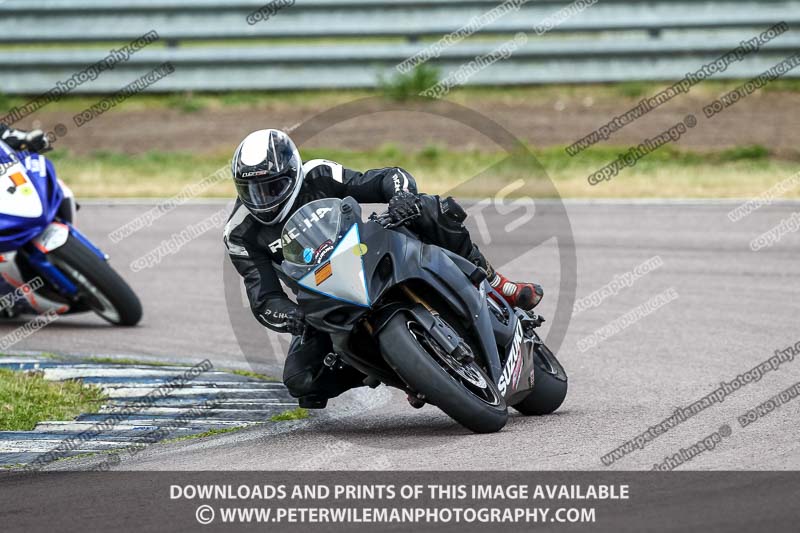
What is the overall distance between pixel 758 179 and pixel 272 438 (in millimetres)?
9962

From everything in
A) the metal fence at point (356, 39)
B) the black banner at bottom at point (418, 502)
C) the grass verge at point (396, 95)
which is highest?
the black banner at bottom at point (418, 502)

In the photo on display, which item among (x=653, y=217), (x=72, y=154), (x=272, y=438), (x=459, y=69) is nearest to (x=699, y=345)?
(x=272, y=438)

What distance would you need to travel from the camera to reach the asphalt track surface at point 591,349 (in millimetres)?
5586

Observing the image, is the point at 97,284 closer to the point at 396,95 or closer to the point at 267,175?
the point at 267,175

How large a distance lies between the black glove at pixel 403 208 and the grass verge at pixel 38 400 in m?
2.26

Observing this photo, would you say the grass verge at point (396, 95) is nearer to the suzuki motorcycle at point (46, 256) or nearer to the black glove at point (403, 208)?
the suzuki motorcycle at point (46, 256)

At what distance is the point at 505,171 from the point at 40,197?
8.69 meters

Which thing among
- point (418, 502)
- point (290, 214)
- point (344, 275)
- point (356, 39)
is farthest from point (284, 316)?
point (356, 39)

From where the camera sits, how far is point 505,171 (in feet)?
55.2

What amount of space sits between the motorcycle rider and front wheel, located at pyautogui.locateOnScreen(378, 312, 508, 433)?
2.02 feet

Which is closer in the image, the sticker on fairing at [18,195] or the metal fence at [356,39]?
the sticker on fairing at [18,195]

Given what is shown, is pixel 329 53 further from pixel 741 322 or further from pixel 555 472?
pixel 555 472

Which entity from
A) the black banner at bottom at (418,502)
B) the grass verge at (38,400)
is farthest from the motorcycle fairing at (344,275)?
the grass verge at (38,400)

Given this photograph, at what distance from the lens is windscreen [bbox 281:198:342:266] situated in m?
5.75
